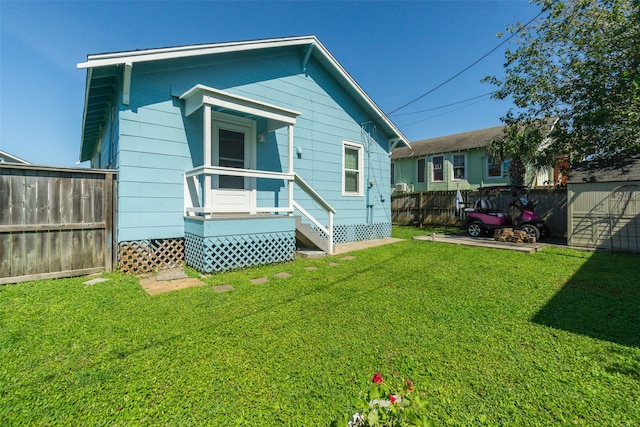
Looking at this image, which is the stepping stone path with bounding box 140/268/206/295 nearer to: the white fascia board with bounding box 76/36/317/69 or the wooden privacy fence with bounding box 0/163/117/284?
the wooden privacy fence with bounding box 0/163/117/284

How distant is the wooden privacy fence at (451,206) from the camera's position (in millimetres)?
10461

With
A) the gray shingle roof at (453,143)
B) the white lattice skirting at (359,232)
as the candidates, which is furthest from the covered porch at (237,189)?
the gray shingle roof at (453,143)

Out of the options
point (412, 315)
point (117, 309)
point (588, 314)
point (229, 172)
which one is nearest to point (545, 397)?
point (412, 315)

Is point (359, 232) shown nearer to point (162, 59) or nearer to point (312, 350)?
point (162, 59)

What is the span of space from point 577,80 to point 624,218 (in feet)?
16.4

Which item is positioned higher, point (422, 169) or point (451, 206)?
point (422, 169)

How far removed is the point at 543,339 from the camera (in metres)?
2.94

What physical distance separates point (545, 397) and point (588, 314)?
87.2 inches

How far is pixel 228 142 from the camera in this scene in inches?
279

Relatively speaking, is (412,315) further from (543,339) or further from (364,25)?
(364,25)

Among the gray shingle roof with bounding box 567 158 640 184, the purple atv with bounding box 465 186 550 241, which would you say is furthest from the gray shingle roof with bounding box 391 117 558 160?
the gray shingle roof with bounding box 567 158 640 184

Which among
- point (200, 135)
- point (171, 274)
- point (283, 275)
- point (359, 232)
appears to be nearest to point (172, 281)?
point (171, 274)

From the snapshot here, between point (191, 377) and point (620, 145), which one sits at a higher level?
point (620, 145)

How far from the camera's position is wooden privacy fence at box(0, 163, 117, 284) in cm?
467
